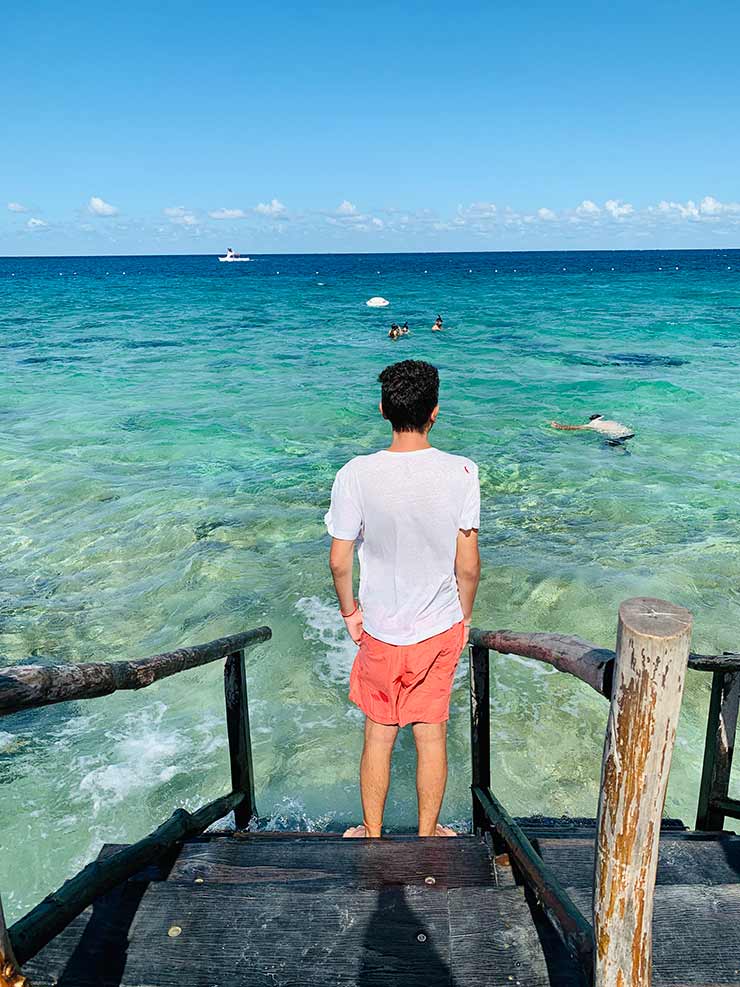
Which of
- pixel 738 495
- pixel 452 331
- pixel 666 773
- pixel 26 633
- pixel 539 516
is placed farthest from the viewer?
pixel 452 331

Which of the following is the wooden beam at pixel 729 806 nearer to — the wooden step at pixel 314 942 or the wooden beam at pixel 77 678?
the wooden step at pixel 314 942

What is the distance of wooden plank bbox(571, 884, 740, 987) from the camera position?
2002mm

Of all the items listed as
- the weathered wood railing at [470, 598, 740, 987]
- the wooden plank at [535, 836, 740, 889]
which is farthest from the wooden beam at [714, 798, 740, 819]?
the weathered wood railing at [470, 598, 740, 987]

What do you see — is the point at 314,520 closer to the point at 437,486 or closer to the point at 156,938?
the point at 437,486

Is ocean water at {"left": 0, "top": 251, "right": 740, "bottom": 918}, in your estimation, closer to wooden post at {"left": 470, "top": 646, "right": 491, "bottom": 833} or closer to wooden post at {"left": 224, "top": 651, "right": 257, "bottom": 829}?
wooden post at {"left": 224, "top": 651, "right": 257, "bottom": 829}

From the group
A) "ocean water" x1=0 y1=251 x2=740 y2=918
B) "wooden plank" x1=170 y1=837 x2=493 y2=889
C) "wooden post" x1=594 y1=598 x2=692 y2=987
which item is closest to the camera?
"wooden post" x1=594 y1=598 x2=692 y2=987

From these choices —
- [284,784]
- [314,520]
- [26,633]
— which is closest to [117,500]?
[314,520]

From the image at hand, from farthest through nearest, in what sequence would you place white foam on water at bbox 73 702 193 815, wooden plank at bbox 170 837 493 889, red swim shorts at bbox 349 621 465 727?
white foam on water at bbox 73 702 193 815 < red swim shorts at bbox 349 621 465 727 < wooden plank at bbox 170 837 493 889

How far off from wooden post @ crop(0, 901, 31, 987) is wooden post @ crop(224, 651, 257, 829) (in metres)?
1.74

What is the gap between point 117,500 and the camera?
1094cm

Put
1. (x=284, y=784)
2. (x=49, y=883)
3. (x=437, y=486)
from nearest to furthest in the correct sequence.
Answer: (x=437, y=486) → (x=49, y=883) → (x=284, y=784)

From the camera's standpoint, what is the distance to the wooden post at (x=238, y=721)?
3.41 metres

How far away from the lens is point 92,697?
6.23 ft

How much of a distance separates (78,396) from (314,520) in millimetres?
12036
